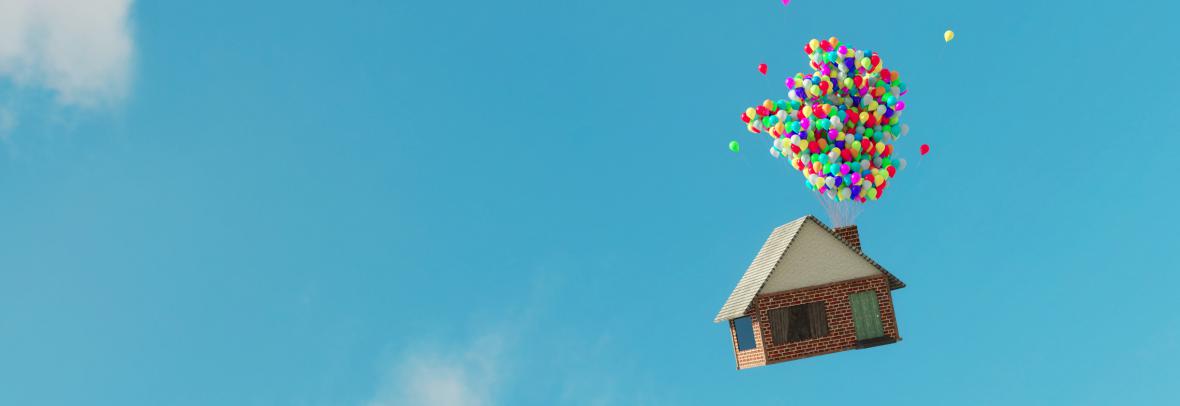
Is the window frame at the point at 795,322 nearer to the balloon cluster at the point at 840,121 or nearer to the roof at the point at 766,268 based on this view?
the roof at the point at 766,268

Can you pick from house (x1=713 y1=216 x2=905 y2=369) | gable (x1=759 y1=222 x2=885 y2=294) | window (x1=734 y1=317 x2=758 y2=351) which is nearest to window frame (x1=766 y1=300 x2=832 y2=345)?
house (x1=713 y1=216 x2=905 y2=369)

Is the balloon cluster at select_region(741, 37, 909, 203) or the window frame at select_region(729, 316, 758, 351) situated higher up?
the balloon cluster at select_region(741, 37, 909, 203)

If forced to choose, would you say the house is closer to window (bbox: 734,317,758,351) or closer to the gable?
the gable

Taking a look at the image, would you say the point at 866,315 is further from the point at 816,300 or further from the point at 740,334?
the point at 740,334

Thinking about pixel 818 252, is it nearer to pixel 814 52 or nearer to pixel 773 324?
pixel 773 324

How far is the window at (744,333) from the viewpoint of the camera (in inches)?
1423

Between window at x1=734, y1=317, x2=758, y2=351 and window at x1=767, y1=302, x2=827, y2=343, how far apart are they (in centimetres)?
65

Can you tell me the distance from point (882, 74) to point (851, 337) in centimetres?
535

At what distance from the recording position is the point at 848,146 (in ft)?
113

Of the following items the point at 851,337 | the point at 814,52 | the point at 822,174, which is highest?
the point at 814,52

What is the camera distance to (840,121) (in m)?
34.5

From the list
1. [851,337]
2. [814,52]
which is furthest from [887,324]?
[814,52]

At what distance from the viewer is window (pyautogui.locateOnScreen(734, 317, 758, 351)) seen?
119 ft

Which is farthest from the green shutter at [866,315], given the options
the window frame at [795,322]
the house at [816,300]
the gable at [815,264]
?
the window frame at [795,322]
